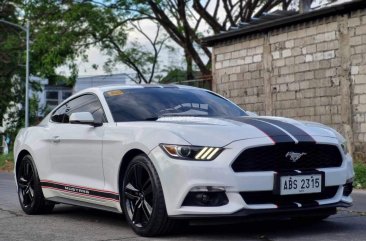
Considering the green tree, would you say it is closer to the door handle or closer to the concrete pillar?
the concrete pillar

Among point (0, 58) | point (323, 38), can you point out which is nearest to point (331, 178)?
point (323, 38)

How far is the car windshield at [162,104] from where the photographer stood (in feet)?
22.4

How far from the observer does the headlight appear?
5.65 metres

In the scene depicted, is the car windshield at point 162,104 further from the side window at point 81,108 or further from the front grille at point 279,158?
the front grille at point 279,158

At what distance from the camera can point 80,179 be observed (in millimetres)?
7102

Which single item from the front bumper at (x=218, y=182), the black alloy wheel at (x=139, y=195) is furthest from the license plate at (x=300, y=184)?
the black alloy wheel at (x=139, y=195)

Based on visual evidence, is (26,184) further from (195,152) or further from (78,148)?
(195,152)

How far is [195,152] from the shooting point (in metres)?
5.69

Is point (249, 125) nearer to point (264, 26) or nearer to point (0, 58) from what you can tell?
point (264, 26)

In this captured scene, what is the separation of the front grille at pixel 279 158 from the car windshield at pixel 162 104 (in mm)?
1209

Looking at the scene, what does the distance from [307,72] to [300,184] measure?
12192 mm

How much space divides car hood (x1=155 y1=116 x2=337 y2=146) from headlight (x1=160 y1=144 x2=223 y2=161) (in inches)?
1.9

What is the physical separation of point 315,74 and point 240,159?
12.2m

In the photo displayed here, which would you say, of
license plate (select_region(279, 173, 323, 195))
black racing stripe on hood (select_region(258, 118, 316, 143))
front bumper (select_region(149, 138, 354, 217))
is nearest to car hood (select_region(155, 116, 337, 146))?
black racing stripe on hood (select_region(258, 118, 316, 143))
